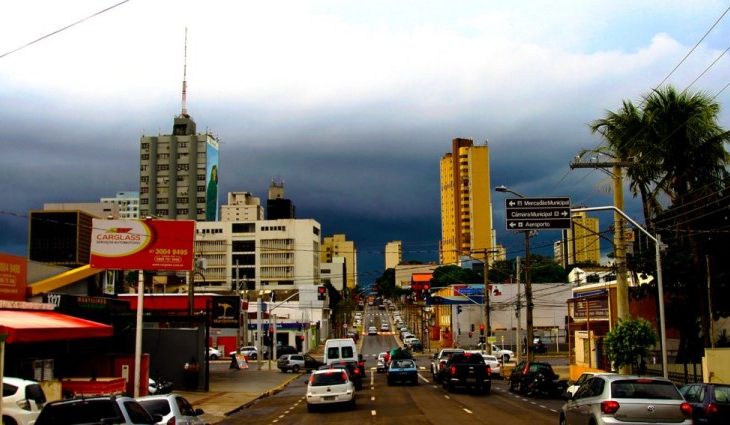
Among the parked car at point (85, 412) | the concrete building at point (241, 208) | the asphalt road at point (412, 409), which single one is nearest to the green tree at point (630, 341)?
the asphalt road at point (412, 409)

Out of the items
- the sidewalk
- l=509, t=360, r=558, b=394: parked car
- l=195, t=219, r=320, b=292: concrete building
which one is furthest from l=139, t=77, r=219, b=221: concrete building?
l=509, t=360, r=558, b=394: parked car

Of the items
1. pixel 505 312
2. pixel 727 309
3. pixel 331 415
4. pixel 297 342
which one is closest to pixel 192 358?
pixel 331 415

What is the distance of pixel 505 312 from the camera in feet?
360

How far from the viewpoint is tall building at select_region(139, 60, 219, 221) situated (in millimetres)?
177375

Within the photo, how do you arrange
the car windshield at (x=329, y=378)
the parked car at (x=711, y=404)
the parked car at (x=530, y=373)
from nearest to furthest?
the parked car at (x=711, y=404) < the car windshield at (x=329, y=378) < the parked car at (x=530, y=373)

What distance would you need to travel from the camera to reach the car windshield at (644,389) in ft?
49.8

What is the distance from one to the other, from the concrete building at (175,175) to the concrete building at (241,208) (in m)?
4.48

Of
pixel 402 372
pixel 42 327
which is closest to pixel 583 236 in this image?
pixel 402 372

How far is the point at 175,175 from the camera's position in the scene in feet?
583

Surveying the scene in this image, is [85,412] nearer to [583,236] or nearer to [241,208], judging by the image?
[583,236]

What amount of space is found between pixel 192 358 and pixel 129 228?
1336 cm

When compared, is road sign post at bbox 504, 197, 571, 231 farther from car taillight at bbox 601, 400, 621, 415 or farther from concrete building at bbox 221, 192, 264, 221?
concrete building at bbox 221, 192, 264, 221

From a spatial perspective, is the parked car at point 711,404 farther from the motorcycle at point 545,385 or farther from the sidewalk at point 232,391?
the motorcycle at point 545,385

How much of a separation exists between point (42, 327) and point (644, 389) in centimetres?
1735
